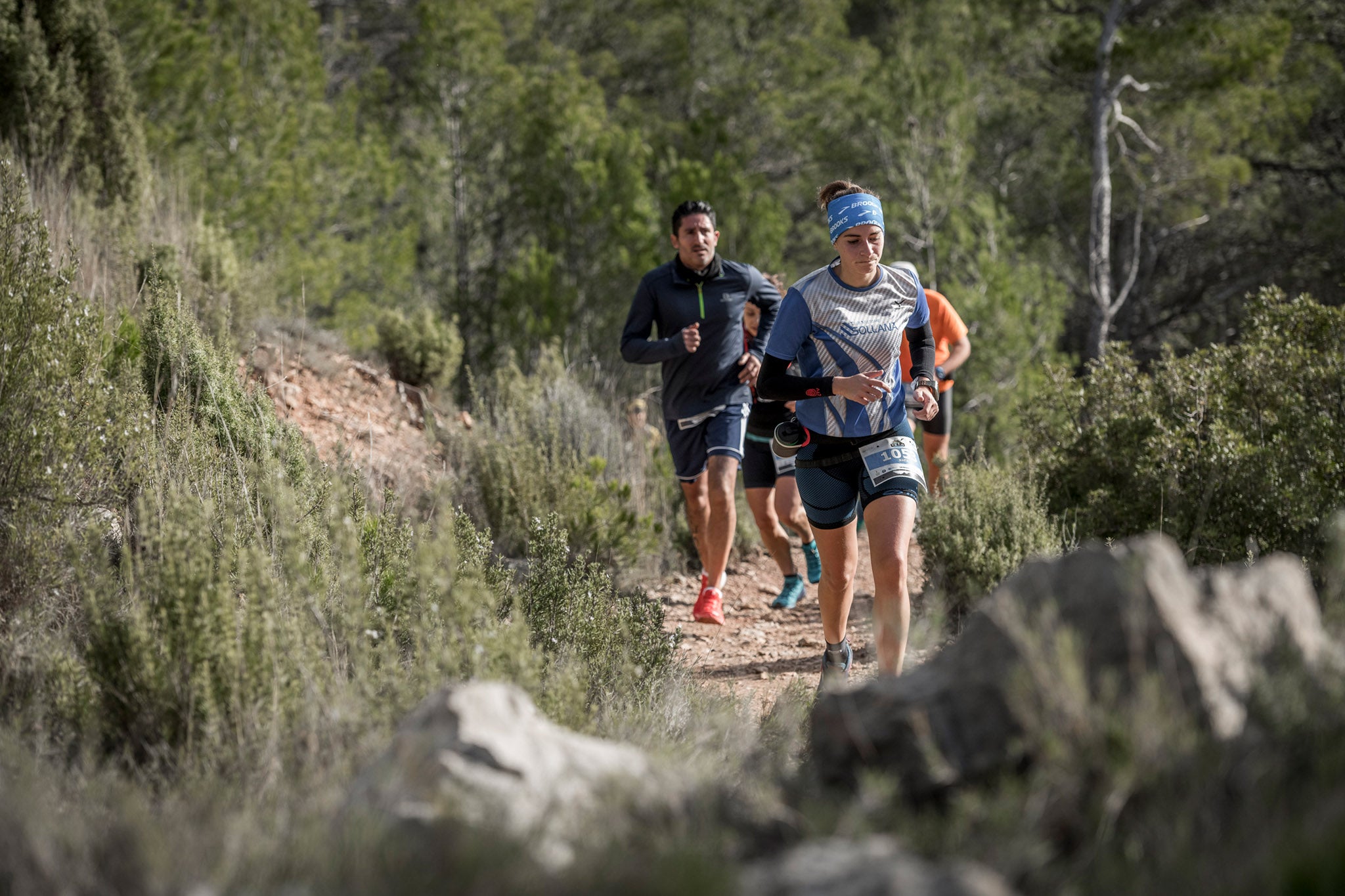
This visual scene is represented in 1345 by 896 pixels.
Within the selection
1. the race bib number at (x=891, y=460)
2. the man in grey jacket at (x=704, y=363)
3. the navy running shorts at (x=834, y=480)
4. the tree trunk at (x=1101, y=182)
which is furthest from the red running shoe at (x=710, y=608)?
the tree trunk at (x=1101, y=182)

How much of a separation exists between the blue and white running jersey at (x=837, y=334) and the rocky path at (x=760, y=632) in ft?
3.83

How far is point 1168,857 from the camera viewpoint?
1.73m

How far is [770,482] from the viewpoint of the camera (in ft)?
19.3

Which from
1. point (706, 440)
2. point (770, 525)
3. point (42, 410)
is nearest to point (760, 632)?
point (770, 525)

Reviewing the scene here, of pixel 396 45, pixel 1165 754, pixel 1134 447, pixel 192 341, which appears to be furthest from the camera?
pixel 396 45

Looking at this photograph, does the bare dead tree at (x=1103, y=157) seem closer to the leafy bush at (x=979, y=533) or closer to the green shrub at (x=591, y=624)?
the leafy bush at (x=979, y=533)

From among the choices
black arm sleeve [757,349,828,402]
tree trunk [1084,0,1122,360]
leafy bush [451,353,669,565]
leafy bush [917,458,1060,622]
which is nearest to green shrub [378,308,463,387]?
leafy bush [451,353,669,565]

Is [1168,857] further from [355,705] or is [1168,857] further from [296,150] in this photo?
[296,150]

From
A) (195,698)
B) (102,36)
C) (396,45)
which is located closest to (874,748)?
(195,698)

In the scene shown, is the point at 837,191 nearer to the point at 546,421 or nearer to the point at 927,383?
the point at 927,383

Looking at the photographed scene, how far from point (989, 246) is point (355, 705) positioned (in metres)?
12.3

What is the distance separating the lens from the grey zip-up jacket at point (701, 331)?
542 cm

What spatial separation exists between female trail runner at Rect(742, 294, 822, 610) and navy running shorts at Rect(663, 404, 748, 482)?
18cm

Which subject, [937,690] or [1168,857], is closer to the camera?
[1168,857]
